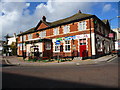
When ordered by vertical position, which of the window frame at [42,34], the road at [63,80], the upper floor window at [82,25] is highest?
the upper floor window at [82,25]

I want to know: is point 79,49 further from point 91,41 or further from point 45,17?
point 45,17

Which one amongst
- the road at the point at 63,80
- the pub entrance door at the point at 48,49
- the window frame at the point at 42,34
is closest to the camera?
the road at the point at 63,80

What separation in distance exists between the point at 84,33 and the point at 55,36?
6694mm

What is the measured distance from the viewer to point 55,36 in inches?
878

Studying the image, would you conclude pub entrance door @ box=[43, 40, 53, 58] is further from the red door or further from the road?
the road

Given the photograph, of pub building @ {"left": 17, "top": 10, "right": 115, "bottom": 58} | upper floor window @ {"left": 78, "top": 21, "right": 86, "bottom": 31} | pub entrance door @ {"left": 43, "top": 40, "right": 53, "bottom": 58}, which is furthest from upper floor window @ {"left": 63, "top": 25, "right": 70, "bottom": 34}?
pub entrance door @ {"left": 43, "top": 40, "right": 53, "bottom": 58}

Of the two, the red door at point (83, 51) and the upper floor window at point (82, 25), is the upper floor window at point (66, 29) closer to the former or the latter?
the upper floor window at point (82, 25)

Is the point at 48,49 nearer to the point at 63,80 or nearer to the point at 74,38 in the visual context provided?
the point at 74,38

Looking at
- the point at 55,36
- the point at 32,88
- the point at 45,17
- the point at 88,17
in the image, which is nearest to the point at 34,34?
the point at 45,17

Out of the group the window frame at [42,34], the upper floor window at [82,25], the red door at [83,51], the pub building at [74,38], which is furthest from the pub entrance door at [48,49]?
the upper floor window at [82,25]

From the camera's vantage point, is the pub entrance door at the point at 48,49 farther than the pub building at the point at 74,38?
Yes

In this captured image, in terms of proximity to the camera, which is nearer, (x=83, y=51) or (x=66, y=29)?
(x=83, y=51)

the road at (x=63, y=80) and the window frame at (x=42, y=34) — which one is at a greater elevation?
the window frame at (x=42, y=34)

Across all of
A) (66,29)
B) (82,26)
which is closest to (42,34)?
(66,29)
